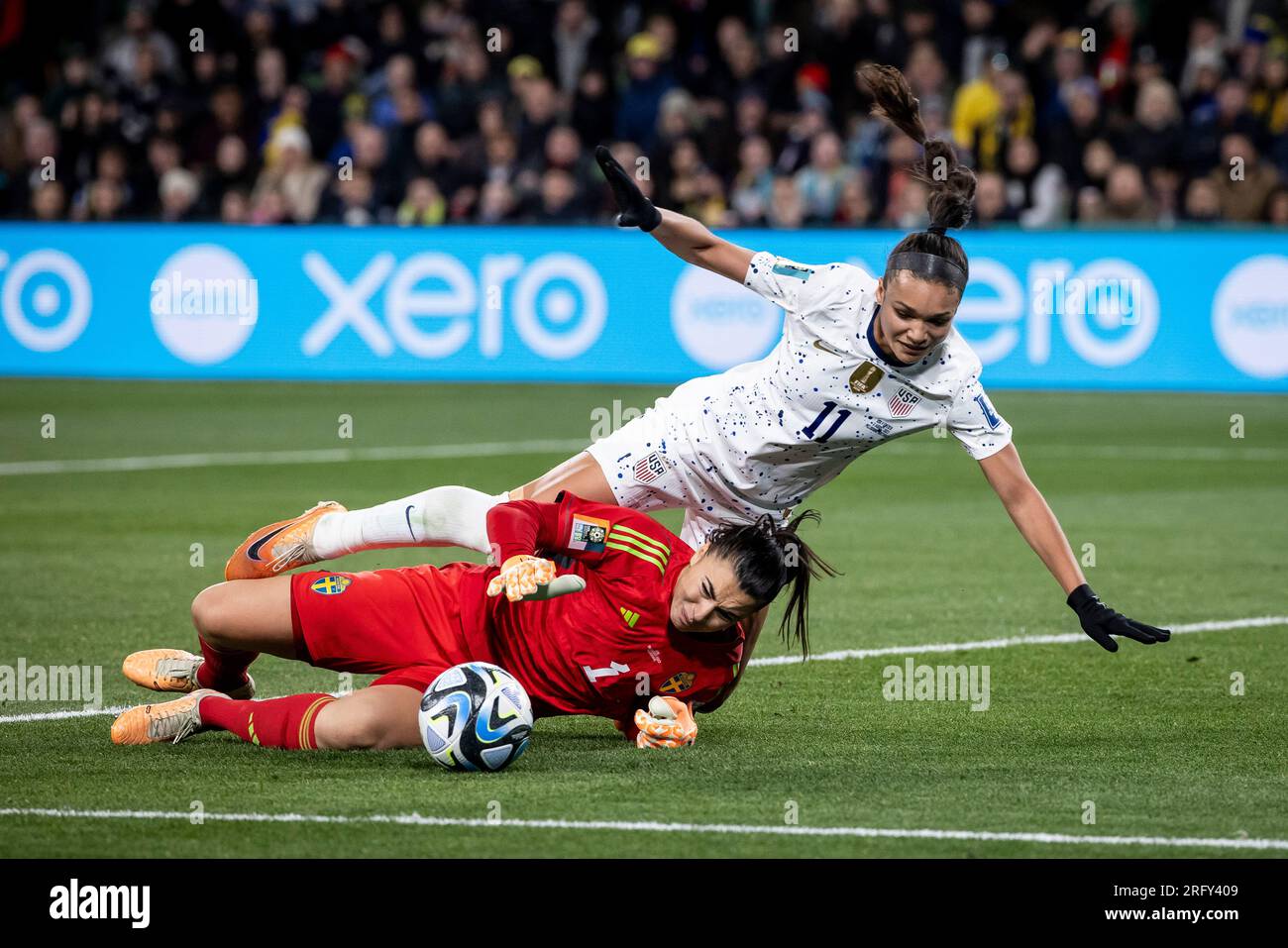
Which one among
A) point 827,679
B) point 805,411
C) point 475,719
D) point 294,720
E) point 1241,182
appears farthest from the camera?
point 1241,182

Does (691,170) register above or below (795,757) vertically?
above

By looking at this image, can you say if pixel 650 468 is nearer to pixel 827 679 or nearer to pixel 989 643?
pixel 827 679

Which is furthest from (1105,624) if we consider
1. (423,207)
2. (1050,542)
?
(423,207)

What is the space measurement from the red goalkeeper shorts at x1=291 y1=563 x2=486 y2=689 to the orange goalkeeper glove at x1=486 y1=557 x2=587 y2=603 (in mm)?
754

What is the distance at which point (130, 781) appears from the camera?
21.1ft

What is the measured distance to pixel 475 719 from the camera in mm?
6535

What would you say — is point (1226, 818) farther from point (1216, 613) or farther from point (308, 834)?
point (1216, 613)

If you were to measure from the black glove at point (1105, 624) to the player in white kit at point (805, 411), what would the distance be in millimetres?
15

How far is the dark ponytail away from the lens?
→ 22.9 feet

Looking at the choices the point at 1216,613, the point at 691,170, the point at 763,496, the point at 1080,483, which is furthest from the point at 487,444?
the point at 763,496

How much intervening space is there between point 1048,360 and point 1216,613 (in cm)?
915

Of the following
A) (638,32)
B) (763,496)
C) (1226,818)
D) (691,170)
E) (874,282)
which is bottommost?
(1226,818)

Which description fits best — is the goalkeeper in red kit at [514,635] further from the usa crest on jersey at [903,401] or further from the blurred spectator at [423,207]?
the blurred spectator at [423,207]

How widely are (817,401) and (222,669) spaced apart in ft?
7.81
